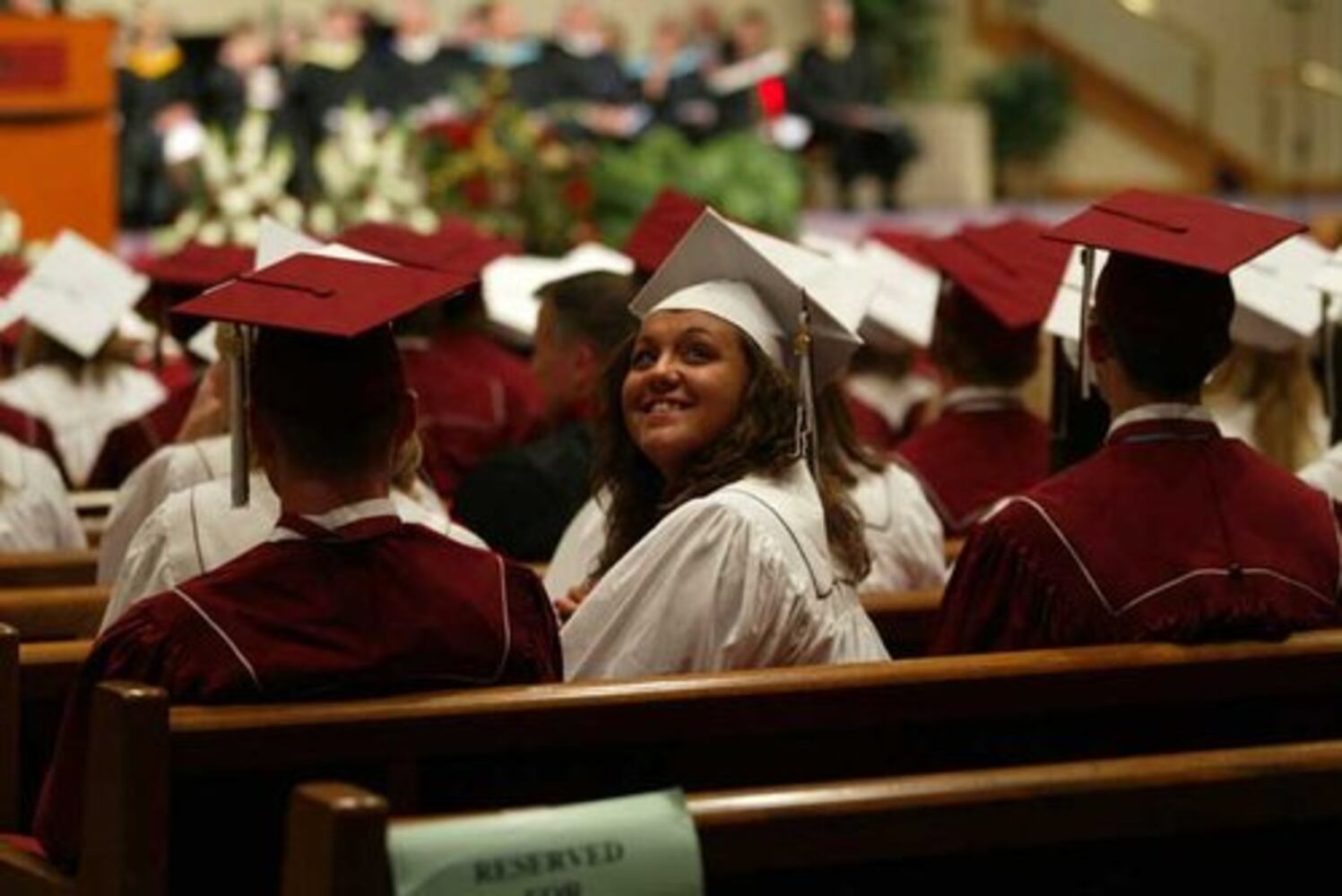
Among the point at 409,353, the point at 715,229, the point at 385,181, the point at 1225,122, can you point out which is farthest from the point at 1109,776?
the point at 1225,122

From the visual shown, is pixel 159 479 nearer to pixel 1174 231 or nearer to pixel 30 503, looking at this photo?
pixel 30 503

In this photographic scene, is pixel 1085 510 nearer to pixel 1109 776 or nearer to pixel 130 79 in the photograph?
pixel 1109 776

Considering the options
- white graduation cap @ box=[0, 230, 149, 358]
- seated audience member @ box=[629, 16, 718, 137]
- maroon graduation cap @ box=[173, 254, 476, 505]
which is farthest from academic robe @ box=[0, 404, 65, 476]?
seated audience member @ box=[629, 16, 718, 137]

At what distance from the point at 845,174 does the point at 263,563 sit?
15.9 m

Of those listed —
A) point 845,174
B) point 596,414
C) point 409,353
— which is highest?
point 596,414

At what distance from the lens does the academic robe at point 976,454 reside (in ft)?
18.6

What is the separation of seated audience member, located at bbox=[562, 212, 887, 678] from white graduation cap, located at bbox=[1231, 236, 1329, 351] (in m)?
1.12

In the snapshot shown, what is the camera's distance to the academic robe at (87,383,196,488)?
6.17m

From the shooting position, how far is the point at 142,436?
625 cm

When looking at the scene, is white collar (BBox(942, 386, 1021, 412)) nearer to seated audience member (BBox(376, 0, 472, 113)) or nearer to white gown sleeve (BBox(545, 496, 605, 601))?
white gown sleeve (BBox(545, 496, 605, 601))

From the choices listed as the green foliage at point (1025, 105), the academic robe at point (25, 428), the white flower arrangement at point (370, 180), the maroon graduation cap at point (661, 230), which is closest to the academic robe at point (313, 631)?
the maroon graduation cap at point (661, 230)

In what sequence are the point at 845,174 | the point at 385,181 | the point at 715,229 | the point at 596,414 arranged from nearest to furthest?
the point at 715,229 → the point at 596,414 → the point at 385,181 → the point at 845,174

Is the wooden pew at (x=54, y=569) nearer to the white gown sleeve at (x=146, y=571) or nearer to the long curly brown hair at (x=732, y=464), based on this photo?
the white gown sleeve at (x=146, y=571)

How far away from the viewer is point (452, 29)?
19766mm
